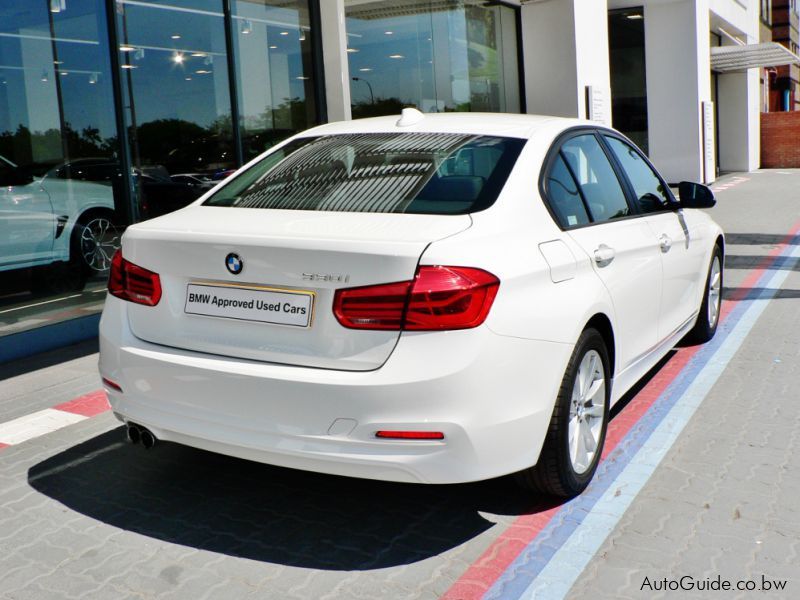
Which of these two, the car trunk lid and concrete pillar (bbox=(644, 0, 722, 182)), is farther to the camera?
concrete pillar (bbox=(644, 0, 722, 182))

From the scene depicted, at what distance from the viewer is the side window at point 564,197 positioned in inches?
149

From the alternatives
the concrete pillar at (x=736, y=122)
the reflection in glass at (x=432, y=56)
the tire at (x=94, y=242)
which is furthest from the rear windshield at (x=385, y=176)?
the concrete pillar at (x=736, y=122)

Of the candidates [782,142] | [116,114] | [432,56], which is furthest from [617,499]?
[782,142]

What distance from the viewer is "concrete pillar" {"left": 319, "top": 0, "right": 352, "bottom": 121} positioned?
10953 mm

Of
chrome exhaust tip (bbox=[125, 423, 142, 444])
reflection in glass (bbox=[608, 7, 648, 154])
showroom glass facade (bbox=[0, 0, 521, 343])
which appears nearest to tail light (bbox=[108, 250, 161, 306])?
chrome exhaust tip (bbox=[125, 423, 142, 444])

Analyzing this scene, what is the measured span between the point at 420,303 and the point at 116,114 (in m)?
6.04

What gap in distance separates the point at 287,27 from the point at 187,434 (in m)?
8.30

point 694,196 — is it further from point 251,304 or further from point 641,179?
point 251,304

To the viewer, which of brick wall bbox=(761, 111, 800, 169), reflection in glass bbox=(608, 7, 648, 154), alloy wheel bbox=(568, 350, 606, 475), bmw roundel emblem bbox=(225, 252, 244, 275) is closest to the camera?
bmw roundel emblem bbox=(225, 252, 244, 275)

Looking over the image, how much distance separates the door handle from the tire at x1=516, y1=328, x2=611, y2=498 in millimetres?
321

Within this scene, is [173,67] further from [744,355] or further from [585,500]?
[585,500]

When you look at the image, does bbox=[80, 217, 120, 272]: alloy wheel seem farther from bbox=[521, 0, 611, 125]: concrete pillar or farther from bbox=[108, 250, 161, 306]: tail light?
bbox=[521, 0, 611, 125]: concrete pillar

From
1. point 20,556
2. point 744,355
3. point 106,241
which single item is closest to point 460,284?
point 20,556

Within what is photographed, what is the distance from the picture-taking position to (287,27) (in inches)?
422
